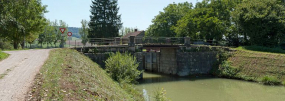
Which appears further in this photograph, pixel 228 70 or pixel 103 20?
pixel 103 20

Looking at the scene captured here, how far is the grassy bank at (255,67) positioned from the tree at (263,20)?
9.09 feet

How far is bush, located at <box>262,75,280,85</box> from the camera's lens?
23766 millimetres

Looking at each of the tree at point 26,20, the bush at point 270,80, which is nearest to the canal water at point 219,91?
the bush at point 270,80

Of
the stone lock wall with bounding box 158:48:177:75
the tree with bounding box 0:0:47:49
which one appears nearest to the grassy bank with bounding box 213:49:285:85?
the stone lock wall with bounding box 158:48:177:75

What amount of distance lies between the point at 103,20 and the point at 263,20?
27568mm

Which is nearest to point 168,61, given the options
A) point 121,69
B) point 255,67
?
point 255,67

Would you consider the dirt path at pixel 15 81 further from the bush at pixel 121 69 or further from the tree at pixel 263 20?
the tree at pixel 263 20

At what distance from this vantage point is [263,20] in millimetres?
30094

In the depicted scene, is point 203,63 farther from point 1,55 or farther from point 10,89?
point 10,89

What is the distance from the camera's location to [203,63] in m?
31.8

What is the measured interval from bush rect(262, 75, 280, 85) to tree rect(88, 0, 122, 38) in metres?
29.1

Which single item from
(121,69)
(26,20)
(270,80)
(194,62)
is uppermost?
(26,20)

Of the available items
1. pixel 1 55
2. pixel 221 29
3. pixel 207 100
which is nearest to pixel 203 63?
pixel 221 29

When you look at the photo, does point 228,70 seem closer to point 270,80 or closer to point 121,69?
point 270,80
